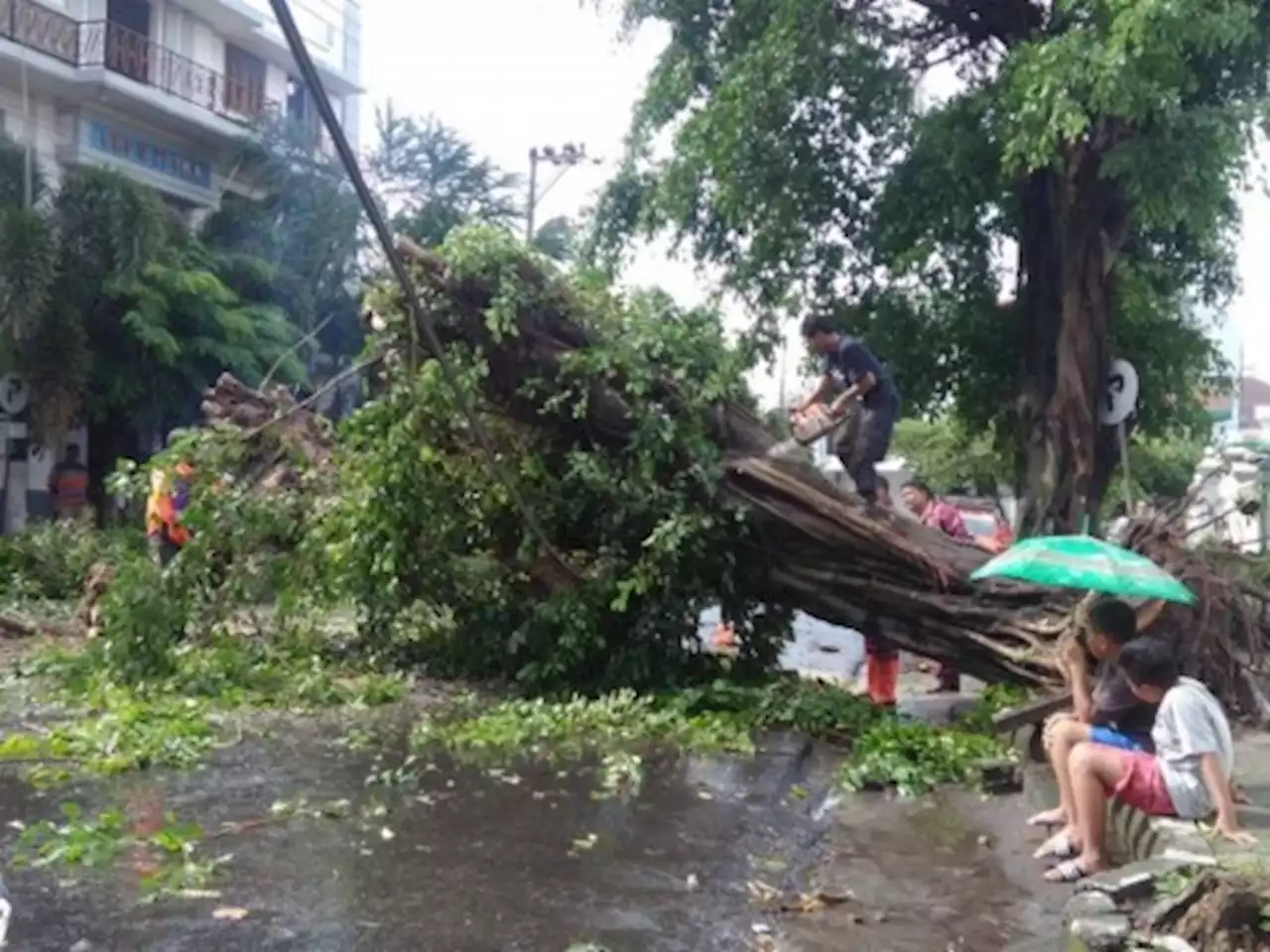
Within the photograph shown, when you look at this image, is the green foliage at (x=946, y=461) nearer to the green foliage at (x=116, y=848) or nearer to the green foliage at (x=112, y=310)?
the green foliage at (x=112, y=310)

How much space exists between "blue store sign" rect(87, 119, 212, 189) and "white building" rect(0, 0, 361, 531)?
0.02 meters

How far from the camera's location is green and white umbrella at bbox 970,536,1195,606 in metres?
7.27

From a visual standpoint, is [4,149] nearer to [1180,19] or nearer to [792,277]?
[792,277]

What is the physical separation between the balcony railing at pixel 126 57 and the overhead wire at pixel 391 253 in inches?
669

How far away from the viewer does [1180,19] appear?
10.7 metres

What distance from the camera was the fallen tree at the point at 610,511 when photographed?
32.9 feet

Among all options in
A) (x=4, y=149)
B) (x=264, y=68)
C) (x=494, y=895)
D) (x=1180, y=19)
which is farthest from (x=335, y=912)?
(x=264, y=68)

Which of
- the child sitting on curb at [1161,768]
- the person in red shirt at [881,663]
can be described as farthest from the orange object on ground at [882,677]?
the child sitting on curb at [1161,768]

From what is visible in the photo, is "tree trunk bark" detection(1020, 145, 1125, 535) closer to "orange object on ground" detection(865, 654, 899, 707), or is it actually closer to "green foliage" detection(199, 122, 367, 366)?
"orange object on ground" detection(865, 654, 899, 707)

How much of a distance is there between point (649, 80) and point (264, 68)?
18336 mm

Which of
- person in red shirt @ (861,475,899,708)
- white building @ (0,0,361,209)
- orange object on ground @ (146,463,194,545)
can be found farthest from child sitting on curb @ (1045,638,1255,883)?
white building @ (0,0,361,209)

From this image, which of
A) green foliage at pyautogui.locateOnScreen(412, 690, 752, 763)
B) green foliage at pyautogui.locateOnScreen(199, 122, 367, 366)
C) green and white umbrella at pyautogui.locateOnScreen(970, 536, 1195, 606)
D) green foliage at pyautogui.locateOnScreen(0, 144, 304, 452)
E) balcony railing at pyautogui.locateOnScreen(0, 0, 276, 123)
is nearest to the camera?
green and white umbrella at pyautogui.locateOnScreen(970, 536, 1195, 606)

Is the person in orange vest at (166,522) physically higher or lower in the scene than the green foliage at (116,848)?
higher

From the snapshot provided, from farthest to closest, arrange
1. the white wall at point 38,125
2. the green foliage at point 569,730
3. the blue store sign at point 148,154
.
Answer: the blue store sign at point 148,154
the white wall at point 38,125
the green foliage at point 569,730
